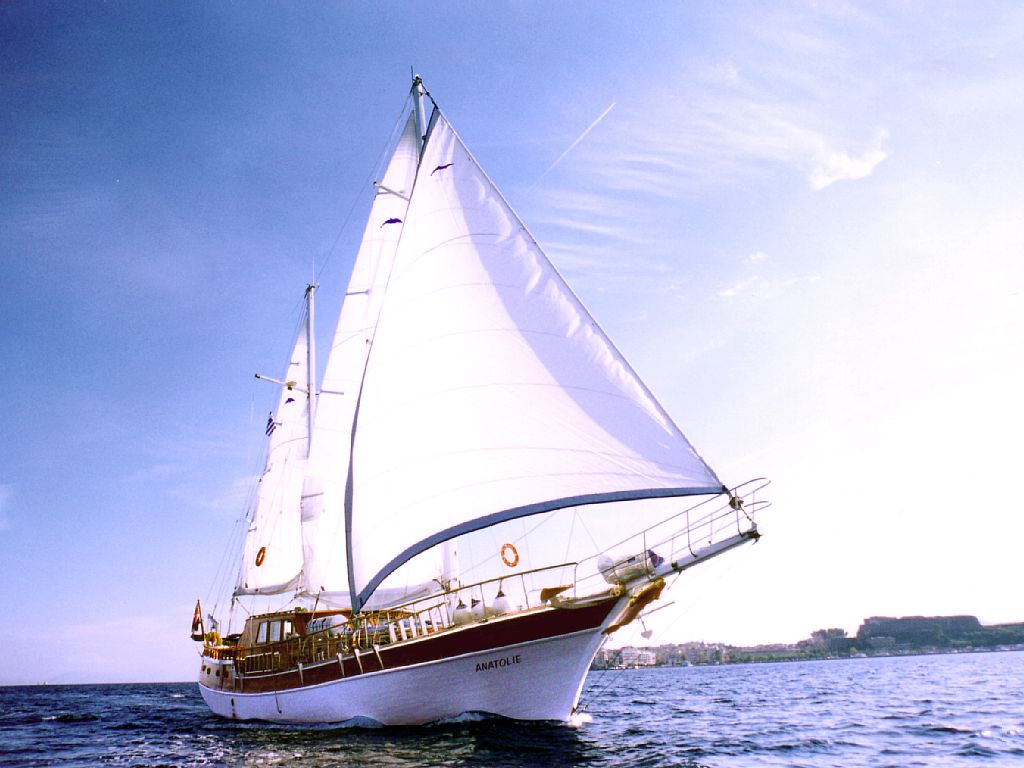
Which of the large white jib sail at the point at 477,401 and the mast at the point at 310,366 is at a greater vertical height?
the mast at the point at 310,366

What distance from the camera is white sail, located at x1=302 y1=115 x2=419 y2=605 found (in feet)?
75.7

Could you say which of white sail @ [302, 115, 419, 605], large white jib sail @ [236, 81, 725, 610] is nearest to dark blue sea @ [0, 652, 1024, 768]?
large white jib sail @ [236, 81, 725, 610]

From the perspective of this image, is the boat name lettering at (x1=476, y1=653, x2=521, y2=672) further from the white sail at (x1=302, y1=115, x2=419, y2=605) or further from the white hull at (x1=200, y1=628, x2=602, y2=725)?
the white sail at (x1=302, y1=115, x2=419, y2=605)

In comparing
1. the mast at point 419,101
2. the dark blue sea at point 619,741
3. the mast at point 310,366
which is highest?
the mast at point 419,101

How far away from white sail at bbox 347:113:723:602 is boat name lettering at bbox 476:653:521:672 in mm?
3865

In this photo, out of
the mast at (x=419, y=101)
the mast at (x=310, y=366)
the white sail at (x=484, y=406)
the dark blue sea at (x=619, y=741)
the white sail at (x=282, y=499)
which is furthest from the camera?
the mast at (x=310, y=366)

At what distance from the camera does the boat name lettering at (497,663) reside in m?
16.3

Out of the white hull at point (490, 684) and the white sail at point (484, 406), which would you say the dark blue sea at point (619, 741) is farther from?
the white sail at point (484, 406)

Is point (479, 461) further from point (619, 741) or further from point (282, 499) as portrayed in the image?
point (282, 499)

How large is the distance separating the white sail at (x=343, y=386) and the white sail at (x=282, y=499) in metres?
5.28

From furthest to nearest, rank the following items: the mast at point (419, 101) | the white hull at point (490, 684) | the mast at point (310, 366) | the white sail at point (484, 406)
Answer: the mast at point (310, 366) < the mast at point (419, 101) < the white hull at point (490, 684) < the white sail at point (484, 406)

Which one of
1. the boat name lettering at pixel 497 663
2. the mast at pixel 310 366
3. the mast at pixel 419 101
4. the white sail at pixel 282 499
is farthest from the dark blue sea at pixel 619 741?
A: the mast at pixel 419 101

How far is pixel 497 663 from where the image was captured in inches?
647

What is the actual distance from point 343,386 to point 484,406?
12.4 meters
